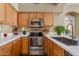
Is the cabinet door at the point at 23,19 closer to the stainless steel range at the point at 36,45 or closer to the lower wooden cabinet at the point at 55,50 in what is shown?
the stainless steel range at the point at 36,45

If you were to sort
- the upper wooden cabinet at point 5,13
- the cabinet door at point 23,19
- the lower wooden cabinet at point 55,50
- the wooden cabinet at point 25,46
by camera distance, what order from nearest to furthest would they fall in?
the lower wooden cabinet at point 55,50 < the upper wooden cabinet at point 5,13 < the wooden cabinet at point 25,46 < the cabinet door at point 23,19

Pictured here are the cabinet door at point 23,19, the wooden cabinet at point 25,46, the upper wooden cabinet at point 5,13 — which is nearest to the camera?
the upper wooden cabinet at point 5,13

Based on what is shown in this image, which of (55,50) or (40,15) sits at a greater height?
(40,15)

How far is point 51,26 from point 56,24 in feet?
1.70

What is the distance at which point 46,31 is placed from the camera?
7.45 metres

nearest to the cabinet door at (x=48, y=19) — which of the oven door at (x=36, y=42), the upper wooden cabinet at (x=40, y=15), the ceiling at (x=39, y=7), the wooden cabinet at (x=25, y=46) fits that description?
the upper wooden cabinet at (x=40, y=15)

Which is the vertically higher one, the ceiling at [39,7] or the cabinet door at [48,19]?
the ceiling at [39,7]

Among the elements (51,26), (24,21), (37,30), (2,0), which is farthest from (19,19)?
(2,0)

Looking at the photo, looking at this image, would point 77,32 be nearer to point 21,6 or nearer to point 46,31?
point 46,31

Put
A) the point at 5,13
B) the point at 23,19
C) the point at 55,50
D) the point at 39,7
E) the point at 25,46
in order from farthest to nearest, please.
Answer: the point at 39,7 → the point at 23,19 → the point at 25,46 → the point at 5,13 → the point at 55,50

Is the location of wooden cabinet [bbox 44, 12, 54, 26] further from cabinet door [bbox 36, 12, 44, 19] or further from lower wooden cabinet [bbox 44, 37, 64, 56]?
lower wooden cabinet [bbox 44, 37, 64, 56]

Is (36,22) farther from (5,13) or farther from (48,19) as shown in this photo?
(5,13)

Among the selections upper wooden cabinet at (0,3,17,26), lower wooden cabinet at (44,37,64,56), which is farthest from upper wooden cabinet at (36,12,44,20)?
lower wooden cabinet at (44,37,64,56)

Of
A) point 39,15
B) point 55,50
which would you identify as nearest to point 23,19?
point 39,15
